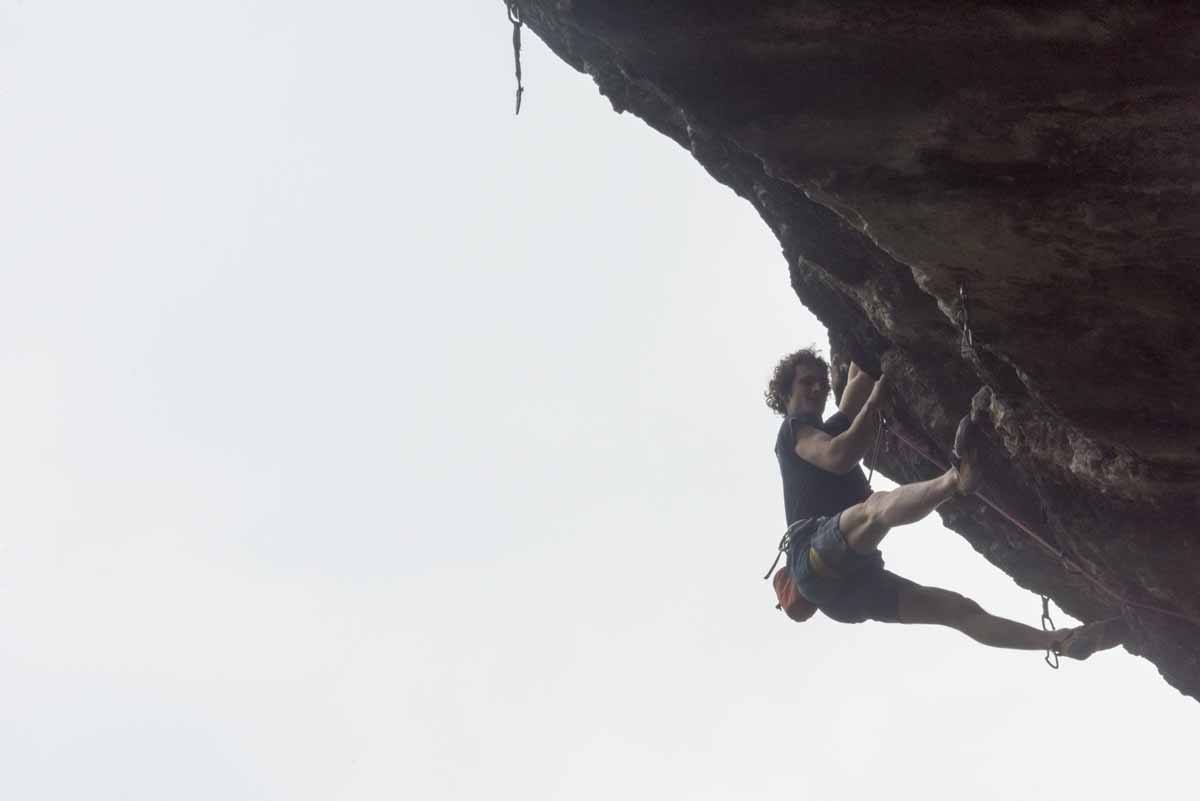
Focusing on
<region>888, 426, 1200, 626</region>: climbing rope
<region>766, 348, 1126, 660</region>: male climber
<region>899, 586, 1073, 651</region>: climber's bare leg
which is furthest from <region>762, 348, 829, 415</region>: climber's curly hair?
<region>899, 586, 1073, 651</region>: climber's bare leg

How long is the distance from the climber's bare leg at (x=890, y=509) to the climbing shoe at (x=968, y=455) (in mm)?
54

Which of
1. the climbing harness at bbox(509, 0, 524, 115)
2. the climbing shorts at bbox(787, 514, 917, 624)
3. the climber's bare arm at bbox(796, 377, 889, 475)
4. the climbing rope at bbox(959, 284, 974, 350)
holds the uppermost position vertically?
the climbing harness at bbox(509, 0, 524, 115)

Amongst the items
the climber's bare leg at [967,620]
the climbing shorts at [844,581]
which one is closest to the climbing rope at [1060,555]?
the climber's bare leg at [967,620]

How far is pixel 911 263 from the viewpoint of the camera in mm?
5188

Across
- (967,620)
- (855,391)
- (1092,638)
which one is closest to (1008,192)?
(855,391)

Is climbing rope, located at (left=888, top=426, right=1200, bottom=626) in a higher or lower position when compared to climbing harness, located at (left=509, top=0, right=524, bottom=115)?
lower

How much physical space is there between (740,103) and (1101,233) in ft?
5.04

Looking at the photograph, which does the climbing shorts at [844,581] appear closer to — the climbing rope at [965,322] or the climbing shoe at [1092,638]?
the climbing shoe at [1092,638]

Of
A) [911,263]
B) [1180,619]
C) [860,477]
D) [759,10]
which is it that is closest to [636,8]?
[759,10]

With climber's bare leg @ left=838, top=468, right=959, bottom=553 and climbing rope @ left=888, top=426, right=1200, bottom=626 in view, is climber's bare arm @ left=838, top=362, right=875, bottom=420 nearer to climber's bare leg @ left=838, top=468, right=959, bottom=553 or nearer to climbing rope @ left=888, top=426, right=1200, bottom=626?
climbing rope @ left=888, top=426, right=1200, bottom=626

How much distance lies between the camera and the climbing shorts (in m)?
6.40

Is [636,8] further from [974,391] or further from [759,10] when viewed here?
[974,391]

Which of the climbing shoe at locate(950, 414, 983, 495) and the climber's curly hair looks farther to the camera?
the climber's curly hair

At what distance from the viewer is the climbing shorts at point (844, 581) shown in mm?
→ 6398
